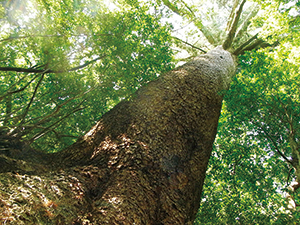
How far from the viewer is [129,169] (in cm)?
231

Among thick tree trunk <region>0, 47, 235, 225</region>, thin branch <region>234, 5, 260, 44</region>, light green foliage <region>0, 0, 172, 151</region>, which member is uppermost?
thin branch <region>234, 5, 260, 44</region>

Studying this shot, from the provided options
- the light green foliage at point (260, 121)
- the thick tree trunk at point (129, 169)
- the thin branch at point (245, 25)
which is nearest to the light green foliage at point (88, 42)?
the thick tree trunk at point (129, 169)

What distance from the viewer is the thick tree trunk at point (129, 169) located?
175cm

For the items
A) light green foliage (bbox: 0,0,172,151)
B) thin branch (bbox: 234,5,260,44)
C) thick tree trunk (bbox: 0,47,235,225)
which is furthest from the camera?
thin branch (bbox: 234,5,260,44)

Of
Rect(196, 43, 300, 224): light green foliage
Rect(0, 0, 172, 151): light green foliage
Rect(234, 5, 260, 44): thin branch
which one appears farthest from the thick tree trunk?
Rect(234, 5, 260, 44): thin branch

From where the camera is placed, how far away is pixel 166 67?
4980 millimetres

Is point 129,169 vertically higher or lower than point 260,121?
lower

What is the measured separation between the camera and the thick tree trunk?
175 cm

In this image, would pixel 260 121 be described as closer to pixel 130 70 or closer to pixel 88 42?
pixel 130 70

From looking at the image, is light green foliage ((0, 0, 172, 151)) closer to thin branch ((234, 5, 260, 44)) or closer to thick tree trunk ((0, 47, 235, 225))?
thick tree trunk ((0, 47, 235, 225))

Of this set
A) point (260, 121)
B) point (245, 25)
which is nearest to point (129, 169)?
point (260, 121)

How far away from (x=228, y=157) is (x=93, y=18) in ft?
18.5

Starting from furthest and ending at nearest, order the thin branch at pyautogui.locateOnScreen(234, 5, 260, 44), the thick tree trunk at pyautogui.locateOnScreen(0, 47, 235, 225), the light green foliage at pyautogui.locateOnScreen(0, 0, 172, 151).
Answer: the thin branch at pyautogui.locateOnScreen(234, 5, 260, 44), the light green foliage at pyautogui.locateOnScreen(0, 0, 172, 151), the thick tree trunk at pyautogui.locateOnScreen(0, 47, 235, 225)

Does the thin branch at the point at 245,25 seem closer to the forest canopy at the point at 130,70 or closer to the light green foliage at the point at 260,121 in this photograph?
the forest canopy at the point at 130,70
